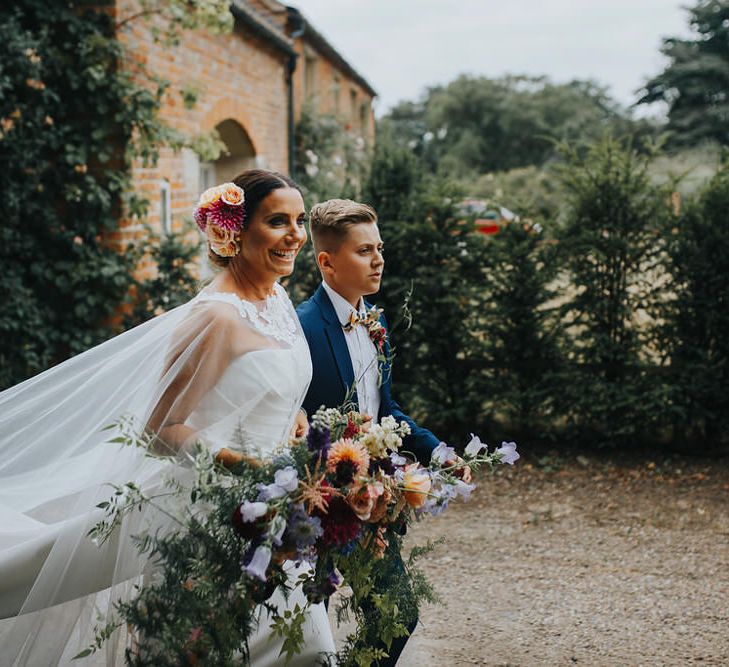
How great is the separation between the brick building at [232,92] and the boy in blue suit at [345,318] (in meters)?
4.79

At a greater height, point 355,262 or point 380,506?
point 355,262

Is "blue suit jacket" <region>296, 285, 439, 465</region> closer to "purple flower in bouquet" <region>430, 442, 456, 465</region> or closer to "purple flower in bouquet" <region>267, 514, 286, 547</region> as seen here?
"purple flower in bouquet" <region>430, 442, 456, 465</region>

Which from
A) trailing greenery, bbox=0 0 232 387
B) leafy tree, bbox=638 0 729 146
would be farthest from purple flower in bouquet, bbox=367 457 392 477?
leafy tree, bbox=638 0 729 146

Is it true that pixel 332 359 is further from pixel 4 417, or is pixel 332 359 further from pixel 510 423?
pixel 510 423

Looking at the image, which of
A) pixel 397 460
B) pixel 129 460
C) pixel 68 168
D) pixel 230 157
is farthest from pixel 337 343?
pixel 230 157

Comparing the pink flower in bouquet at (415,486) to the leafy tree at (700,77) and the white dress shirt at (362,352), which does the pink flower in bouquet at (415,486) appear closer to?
the white dress shirt at (362,352)

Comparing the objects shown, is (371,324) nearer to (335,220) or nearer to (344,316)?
(344,316)

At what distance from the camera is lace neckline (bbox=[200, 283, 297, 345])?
8.84ft

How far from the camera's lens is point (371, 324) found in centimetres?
325

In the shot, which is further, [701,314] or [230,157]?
[230,157]

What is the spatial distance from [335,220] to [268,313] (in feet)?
1.83

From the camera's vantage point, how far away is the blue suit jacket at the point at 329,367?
125 inches

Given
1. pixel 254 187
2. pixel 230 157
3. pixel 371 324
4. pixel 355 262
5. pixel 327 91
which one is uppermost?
pixel 327 91

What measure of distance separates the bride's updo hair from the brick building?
5.03m
